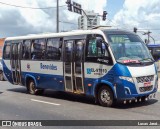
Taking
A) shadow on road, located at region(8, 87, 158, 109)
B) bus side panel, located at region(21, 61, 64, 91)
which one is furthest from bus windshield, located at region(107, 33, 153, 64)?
bus side panel, located at region(21, 61, 64, 91)

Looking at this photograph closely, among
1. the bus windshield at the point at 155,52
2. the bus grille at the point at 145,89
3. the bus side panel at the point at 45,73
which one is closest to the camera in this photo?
the bus grille at the point at 145,89

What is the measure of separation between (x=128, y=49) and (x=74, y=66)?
2.25 m

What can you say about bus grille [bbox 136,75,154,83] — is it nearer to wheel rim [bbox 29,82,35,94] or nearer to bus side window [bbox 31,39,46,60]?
bus side window [bbox 31,39,46,60]

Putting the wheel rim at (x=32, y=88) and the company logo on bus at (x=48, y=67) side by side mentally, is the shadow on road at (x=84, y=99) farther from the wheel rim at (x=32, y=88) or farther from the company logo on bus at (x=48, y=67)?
the company logo on bus at (x=48, y=67)

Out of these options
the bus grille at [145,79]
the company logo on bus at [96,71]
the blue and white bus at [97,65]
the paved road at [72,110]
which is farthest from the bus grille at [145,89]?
the company logo on bus at [96,71]

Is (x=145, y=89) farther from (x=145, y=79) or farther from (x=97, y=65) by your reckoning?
(x=97, y=65)

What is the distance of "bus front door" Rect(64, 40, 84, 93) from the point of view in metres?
12.2

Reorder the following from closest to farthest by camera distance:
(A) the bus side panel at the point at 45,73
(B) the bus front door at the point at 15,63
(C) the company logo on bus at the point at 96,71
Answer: (C) the company logo on bus at the point at 96,71 → (A) the bus side panel at the point at 45,73 → (B) the bus front door at the point at 15,63

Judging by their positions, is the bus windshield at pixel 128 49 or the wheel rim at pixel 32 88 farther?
the wheel rim at pixel 32 88

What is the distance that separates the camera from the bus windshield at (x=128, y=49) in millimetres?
10922

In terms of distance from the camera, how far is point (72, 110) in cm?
1078

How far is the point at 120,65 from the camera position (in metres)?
10.7

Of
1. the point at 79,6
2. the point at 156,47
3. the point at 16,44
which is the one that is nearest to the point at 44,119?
the point at 16,44

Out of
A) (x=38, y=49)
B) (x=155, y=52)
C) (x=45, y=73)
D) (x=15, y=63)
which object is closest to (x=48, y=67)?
(x=45, y=73)
